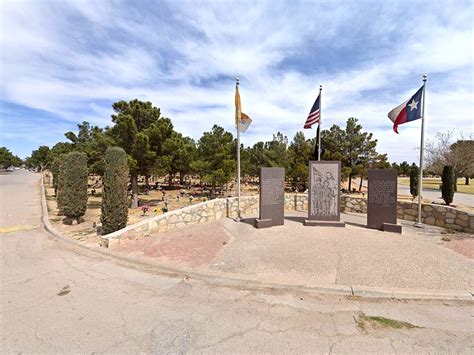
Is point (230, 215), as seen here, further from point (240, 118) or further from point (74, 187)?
point (74, 187)

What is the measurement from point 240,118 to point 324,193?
15.2 ft

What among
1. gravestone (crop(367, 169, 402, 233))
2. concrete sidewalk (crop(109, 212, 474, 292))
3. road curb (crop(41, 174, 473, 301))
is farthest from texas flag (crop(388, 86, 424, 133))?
road curb (crop(41, 174, 473, 301))

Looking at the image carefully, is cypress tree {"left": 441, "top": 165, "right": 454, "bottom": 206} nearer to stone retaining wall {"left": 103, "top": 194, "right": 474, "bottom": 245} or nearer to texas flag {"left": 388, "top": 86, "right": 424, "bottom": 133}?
stone retaining wall {"left": 103, "top": 194, "right": 474, "bottom": 245}

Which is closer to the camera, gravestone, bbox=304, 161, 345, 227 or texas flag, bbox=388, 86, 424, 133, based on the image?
gravestone, bbox=304, 161, 345, 227

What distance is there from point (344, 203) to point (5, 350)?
14069 mm

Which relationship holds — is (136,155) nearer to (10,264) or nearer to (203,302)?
(10,264)

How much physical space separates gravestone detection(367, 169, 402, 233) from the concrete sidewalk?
0.79 metres

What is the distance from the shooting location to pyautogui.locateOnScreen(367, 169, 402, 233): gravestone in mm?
8992

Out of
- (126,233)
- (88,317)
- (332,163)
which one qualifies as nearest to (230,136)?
(332,163)

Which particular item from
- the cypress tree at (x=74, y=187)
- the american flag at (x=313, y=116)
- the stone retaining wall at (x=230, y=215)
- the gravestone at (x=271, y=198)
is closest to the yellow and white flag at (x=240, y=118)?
the gravestone at (x=271, y=198)

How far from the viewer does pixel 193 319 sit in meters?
3.75

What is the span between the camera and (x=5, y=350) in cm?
314

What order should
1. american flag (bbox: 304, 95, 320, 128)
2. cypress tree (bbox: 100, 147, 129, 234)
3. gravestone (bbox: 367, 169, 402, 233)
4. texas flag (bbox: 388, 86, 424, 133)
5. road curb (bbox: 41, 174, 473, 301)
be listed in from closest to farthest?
road curb (bbox: 41, 174, 473, 301) < cypress tree (bbox: 100, 147, 129, 234) < gravestone (bbox: 367, 169, 402, 233) < texas flag (bbox: 388, 86, 424, 133) < american flag (bbox: 304, 95, 320, 128)

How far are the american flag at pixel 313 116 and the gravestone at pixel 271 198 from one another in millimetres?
3005
